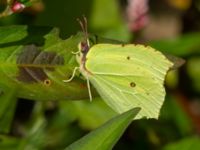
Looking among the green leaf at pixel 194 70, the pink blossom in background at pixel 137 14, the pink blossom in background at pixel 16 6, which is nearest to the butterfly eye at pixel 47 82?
the pink blossom in background at pixel 16 6

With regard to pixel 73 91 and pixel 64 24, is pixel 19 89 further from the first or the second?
pixel 64 24

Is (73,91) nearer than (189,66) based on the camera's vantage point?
Yes

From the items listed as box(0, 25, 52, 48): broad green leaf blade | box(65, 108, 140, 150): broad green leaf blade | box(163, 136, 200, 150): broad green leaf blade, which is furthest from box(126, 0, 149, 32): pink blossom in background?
box(65, 108, 140, 150): broad green leaf blade

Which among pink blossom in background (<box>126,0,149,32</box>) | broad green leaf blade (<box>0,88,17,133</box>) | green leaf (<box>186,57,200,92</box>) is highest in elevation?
broad green leaf blade (<box>0,88,17,133</box>)

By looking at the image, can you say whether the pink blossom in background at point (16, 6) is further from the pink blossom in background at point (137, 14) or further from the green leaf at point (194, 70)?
the green leaf at point (194, 70)

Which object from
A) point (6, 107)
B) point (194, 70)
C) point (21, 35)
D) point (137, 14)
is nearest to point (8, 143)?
point (6, 107)

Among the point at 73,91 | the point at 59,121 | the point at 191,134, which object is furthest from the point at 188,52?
the point at 73,91

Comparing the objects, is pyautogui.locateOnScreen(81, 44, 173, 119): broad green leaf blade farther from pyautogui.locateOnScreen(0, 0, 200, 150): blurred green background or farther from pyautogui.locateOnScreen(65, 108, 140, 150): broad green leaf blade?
pyautogui.locateOnScreen(65, 108, 140, 150): broad green leaf blade
